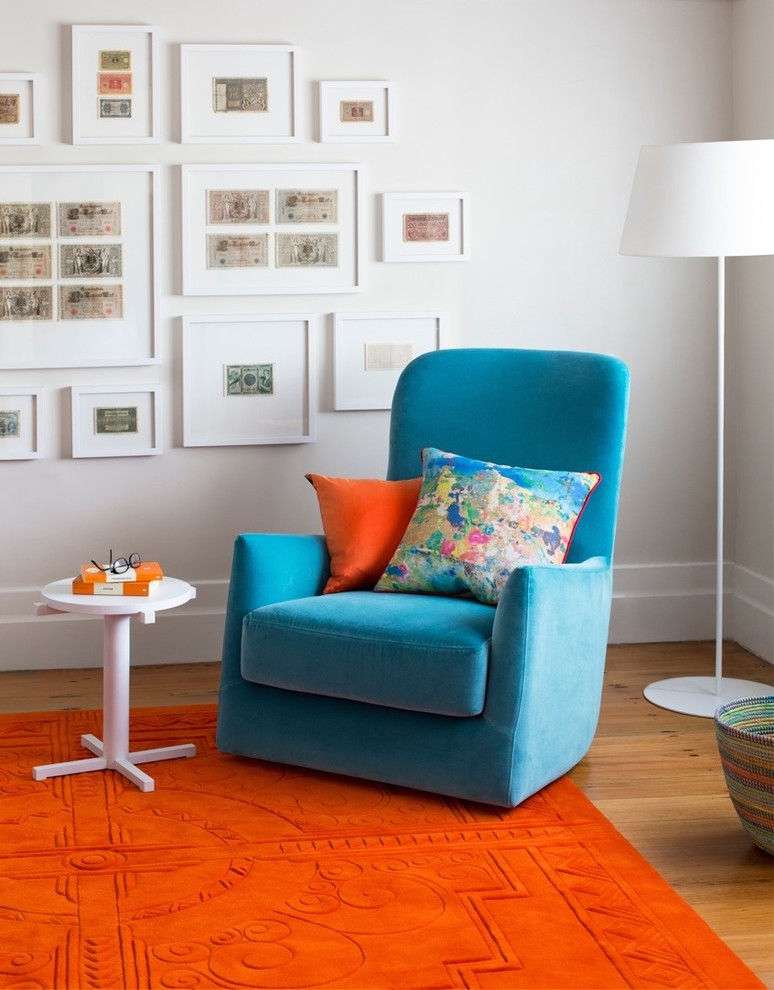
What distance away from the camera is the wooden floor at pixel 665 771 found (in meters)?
2.31

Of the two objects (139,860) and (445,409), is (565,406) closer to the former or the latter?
(445,409)

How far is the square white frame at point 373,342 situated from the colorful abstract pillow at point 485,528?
93 centimetres

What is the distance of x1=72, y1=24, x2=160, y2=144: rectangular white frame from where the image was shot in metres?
3.76

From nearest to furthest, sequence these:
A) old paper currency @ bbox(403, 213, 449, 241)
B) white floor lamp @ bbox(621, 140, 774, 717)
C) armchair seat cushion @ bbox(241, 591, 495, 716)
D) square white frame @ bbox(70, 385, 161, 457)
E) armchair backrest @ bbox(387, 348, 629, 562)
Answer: armchair seat cushion @ bbox(241, 591, 495, 716) → armchair backrest @ bbox(387, 348, 629, 562) → white floor lamp @ bbox(621, 140, 774, 717) → square white frame @ bbox(70, 385, 161, 457) → old paper currency @ bbox(403, 213, 449, 241)

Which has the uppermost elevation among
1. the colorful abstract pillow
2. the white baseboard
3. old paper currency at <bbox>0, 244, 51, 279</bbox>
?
old paper currency at <bbox>0, 244, 51, 279</bbox>

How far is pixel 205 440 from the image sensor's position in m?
3.95

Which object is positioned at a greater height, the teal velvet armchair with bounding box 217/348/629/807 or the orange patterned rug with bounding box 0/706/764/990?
the teal velvet armchair with bounding box 217/348/629/807

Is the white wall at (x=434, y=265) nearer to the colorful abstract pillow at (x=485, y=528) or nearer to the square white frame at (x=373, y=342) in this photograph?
the square white frame at (x=373, y=342)

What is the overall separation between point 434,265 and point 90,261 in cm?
113

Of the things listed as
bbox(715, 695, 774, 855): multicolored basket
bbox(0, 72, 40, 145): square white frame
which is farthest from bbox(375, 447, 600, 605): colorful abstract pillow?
bbox(0, 72, 40, 145): square white frame

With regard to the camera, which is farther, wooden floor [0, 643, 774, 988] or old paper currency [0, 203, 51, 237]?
old paper currency [0, 203, 51, 237]

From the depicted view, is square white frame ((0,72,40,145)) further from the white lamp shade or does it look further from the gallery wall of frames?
the white lamp shade

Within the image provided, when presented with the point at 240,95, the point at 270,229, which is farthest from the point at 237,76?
the point at 270,229

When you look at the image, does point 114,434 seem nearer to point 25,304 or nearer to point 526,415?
point 25,304
